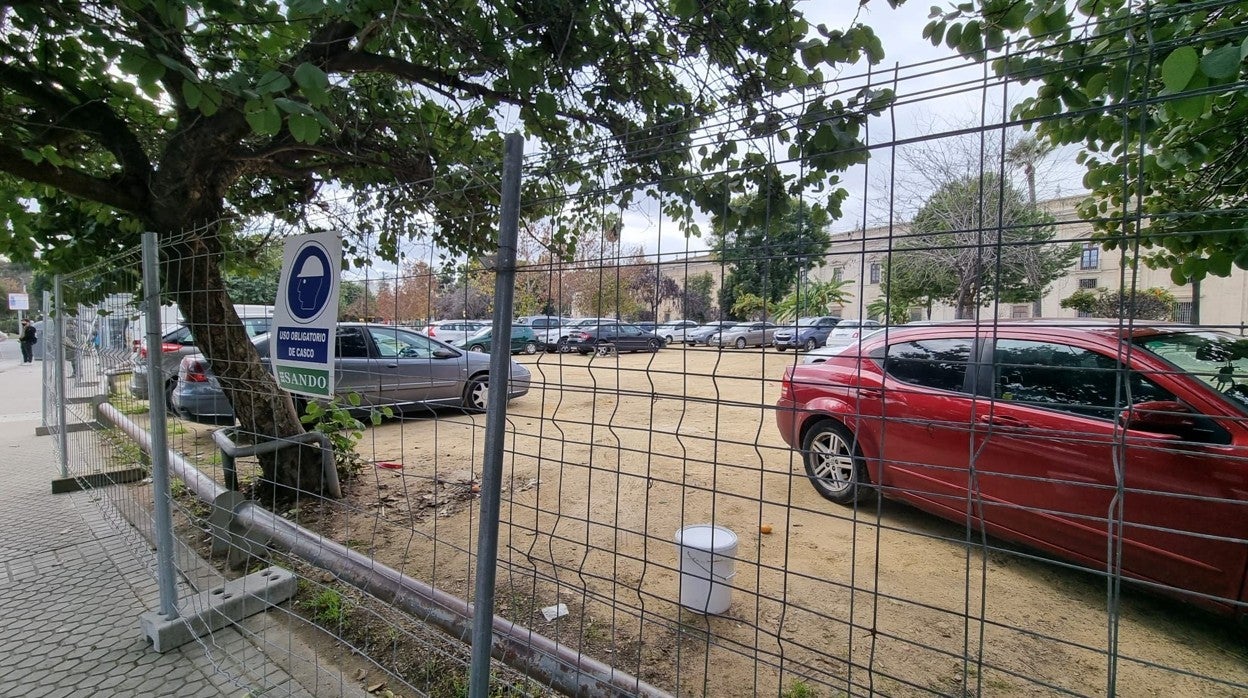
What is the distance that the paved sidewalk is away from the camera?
2.45 metres

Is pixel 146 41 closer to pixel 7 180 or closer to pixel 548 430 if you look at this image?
pixel 7 180

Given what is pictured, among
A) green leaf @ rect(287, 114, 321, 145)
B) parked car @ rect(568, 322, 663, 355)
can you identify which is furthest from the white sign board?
parked car @ rect(568, 322, 663, 355)

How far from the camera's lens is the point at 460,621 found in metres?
1.81

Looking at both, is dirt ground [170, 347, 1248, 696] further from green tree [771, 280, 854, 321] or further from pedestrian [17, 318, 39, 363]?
pedestrian [17, 318, 39, 363]

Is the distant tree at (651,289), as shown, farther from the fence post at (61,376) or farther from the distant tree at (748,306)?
the fence post at (61,376)

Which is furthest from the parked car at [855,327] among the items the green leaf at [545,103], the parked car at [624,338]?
the green leaf at [545,103]

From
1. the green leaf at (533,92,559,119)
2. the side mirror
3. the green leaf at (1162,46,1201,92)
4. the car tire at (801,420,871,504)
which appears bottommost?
the car tire at (801,420,871,504)

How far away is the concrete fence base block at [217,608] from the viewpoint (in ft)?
8.82

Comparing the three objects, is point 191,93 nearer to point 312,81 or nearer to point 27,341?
point 312,81

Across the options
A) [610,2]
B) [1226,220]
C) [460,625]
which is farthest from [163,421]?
[1226,220]

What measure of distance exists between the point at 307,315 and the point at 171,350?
166 inches

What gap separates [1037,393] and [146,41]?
193 inches

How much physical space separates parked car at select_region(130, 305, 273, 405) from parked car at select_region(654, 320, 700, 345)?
1.88m

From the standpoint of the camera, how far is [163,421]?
102 inches
